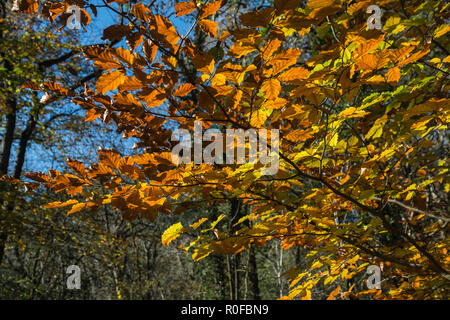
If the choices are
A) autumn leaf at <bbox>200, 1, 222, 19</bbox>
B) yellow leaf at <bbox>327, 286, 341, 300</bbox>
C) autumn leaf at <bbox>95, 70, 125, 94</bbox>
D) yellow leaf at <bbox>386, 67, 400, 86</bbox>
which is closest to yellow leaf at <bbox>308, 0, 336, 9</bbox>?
autumn leaf at <bbox>200, 1, 222, 19</bbox>

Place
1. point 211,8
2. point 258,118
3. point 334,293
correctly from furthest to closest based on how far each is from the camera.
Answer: point 334,293
point 258,118
point 211,8

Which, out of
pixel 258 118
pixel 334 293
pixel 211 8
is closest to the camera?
pixel 211 8

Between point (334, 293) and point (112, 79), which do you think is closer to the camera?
point (112, 79)

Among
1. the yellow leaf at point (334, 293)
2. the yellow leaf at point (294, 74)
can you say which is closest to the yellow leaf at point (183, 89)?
the yellow leaf at point (294, 74)

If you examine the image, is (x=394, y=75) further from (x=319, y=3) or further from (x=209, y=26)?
(x=209, y=26)

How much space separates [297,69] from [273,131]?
232mm

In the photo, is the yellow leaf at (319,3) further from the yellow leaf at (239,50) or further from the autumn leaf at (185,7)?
the autumn leaf at (185,7)

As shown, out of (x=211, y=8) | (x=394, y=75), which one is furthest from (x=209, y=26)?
(x=394, y=75)

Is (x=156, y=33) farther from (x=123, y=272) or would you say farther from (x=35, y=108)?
(x=123, y=272)

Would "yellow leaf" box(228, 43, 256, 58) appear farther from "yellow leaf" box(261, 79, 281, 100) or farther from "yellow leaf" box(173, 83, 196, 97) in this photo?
"yellow leaf" box(173, 83, 196, 97)

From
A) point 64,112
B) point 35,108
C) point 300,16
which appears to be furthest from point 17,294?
point 300,16

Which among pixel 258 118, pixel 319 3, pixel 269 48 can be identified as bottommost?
pixel 258 118

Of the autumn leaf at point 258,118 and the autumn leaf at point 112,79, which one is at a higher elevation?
the autumn leaf at point 112,79
